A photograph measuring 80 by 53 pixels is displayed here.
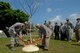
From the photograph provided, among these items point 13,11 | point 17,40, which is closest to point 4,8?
point 13,11

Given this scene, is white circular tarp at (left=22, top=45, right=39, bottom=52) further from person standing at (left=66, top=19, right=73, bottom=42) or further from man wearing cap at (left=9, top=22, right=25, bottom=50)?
person standing at (left=66, top=19, right=73, bottom=42)

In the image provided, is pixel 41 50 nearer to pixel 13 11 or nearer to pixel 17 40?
pixel 17 40

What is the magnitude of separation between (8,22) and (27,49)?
43.4m

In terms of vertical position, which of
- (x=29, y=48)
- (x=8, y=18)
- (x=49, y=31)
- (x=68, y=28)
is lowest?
(x=29, y=48)

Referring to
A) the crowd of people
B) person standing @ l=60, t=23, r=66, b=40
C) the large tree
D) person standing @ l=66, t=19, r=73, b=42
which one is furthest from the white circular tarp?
the large tree

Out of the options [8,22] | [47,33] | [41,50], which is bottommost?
[41,50]

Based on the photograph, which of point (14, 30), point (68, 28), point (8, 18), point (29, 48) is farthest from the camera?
point (8, 18)

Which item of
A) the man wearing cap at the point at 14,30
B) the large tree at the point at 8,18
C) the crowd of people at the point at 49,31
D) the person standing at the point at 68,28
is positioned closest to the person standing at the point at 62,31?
the crowd of people at the point at 49,31

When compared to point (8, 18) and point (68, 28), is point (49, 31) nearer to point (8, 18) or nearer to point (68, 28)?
point (68, 28)

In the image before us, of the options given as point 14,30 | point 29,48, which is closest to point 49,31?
point 29,48

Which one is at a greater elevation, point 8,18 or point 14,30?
point 8,18

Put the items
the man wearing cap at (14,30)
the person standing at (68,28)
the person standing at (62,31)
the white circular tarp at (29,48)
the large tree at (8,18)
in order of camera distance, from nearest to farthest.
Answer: the white circular tarp at (29,48), the man wearing cap at (14,30), the person standing at (68,28), the person standing at (62,31), the large tree at (8,18)

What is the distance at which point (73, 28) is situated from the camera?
2336cm

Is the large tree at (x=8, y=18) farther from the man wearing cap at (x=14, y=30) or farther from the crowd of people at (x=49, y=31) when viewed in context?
the man wearing cap at (x=14, y=30)
